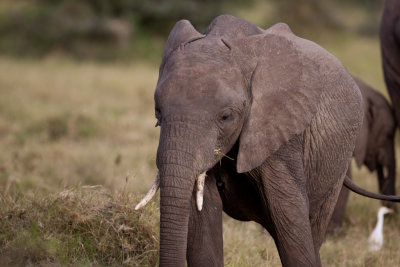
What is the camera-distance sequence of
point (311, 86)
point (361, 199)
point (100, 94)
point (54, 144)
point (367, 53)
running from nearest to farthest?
point (311, 86), point (361, 199), point (54, 144), point (100, 94), point (367, 53)

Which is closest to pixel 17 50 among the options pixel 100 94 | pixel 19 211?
pixel 100 94

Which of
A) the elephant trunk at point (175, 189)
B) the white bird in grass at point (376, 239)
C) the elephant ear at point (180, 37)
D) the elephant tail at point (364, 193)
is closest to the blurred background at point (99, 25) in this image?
the white bird in grass at point (376, 239)

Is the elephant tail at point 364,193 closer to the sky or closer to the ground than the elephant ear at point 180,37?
closer to the ground

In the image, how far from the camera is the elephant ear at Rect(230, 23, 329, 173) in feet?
10.3

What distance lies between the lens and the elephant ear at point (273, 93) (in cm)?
314

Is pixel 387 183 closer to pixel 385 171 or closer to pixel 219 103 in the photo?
pixel 385 171

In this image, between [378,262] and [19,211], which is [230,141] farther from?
[378,262]

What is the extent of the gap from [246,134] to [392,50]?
356cm

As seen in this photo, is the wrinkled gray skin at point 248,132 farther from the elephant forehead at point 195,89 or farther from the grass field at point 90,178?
the grass field at point 90,178

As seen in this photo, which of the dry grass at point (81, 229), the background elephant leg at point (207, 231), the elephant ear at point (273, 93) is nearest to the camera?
the elephant ear at point (273, 93)

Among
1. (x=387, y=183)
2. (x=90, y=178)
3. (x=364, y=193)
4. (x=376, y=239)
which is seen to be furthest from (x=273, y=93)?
(x=90, y=178)

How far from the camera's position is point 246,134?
3.14m

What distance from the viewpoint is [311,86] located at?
3.31 meters

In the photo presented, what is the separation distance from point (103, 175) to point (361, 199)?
8.08 feet
